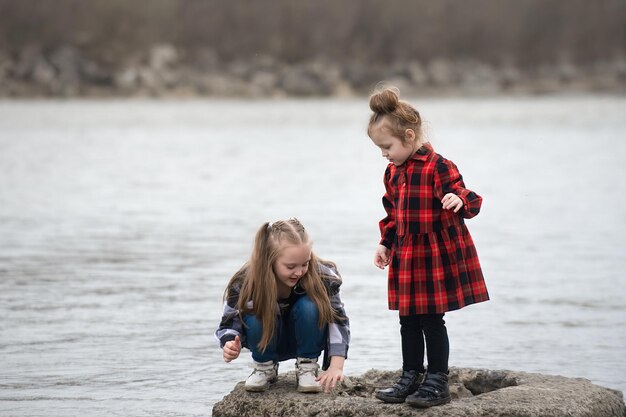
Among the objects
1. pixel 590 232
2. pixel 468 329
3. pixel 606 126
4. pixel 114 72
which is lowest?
pixel 468 329

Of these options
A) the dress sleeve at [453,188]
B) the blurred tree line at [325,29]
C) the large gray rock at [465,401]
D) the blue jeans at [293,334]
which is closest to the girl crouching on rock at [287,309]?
the blue jeans at [293,334]

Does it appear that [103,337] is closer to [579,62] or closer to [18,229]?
[18,229]

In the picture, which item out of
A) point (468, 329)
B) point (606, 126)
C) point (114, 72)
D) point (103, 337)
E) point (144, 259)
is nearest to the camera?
point (103, 337)

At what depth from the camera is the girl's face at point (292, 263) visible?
4.67m

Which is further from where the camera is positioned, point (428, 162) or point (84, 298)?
point (84, 298)

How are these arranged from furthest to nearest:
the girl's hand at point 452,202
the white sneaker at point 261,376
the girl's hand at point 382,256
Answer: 1. the girl's hand at point 382,256
2. the white sneaker at point 261,376
3. the girl's hand at point 452,202

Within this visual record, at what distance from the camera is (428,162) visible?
472cm

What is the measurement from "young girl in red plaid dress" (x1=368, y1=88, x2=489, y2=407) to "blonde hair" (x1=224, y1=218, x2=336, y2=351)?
318 mm

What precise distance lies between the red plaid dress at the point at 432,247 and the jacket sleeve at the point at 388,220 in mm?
124

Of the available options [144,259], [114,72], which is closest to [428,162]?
[144,259]

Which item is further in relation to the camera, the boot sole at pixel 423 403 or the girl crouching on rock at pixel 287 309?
the girl crouching on rock at pixel 287 309

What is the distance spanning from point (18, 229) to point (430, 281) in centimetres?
732

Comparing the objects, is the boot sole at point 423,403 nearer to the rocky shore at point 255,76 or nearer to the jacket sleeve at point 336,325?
the jacket sleeve at point 336,325

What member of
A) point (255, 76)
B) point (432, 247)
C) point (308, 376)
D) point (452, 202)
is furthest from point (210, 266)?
point (255, 76)
